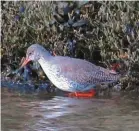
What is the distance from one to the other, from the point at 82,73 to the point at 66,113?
0.93 meters

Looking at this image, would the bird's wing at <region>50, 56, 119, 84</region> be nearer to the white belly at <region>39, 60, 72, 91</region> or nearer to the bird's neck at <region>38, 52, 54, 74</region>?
the white belly at <region>39, 60, 72, 91</region>

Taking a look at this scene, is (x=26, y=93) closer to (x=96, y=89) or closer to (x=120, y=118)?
(x=96, y=89)

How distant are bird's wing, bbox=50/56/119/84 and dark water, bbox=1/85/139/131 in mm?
268

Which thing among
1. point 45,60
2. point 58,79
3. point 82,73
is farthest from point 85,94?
point 45,60

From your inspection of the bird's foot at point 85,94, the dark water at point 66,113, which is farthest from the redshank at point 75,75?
the dark water at point 66,113

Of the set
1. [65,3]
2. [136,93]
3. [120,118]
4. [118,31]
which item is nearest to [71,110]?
[120,118]

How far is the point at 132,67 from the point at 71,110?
152cm

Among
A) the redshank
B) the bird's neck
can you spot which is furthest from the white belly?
the bird's neck

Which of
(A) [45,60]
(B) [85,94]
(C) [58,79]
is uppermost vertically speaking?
(A) [45,60]

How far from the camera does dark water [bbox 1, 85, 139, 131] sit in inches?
217

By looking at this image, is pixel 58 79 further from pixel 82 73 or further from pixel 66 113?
pixel 66 113

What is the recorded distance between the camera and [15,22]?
862cm

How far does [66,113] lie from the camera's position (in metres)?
6.11

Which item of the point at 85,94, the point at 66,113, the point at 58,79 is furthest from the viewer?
the point at 85,94
